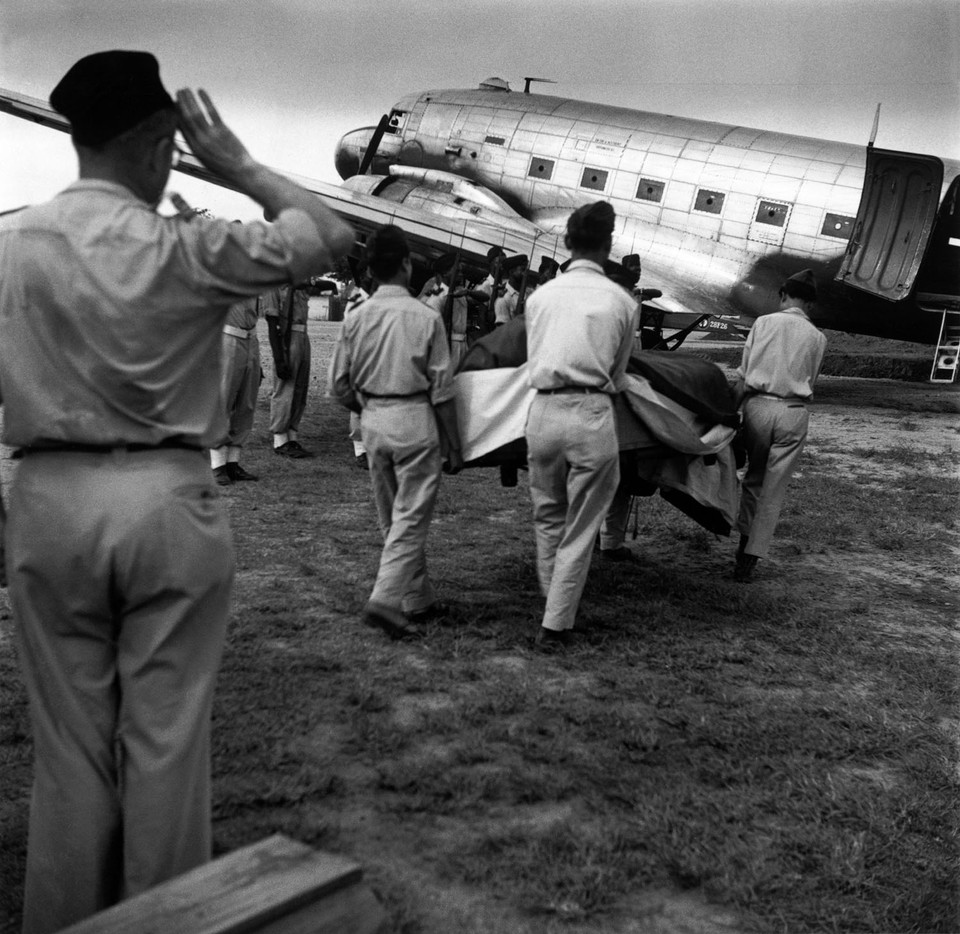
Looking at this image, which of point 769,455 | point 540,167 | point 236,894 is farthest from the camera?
point 540,167

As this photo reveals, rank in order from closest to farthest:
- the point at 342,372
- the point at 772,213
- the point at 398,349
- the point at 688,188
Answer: the point at 398,349
the point at 342,372
the point at 772,213
the point at 688,188

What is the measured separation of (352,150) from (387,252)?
58.6 ft

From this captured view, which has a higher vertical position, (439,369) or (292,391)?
(439,369)

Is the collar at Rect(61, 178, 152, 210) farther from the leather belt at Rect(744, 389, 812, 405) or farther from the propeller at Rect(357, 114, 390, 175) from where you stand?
the propeller at Rect(357, 114, 390, 175)

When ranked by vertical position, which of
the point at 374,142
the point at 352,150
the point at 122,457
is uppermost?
the point at 374,142

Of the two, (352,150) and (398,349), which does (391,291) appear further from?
(352,150)

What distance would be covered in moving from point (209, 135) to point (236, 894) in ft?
4.94

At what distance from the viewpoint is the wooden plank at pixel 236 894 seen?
6.16 ft

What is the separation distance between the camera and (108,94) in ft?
7.05

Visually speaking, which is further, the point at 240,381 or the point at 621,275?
the point at 240,381

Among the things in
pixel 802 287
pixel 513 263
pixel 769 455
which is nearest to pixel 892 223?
pixel 513 263

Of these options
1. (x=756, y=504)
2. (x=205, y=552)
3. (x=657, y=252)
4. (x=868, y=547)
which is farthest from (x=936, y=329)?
(x=205, y=552)

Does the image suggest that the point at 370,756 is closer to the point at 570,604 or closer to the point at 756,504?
the point at 570,604

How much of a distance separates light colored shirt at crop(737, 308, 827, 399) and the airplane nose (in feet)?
54.5
